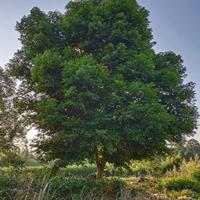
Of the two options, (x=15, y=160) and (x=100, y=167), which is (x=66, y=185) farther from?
(x=100, y=167)

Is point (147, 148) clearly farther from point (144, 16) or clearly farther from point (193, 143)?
point (193, 143)

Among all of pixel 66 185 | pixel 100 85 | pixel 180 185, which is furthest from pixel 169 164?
pixel 66 185

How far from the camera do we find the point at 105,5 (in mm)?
15578

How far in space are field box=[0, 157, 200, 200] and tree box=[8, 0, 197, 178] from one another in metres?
1.27

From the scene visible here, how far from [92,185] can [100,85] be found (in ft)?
12.0

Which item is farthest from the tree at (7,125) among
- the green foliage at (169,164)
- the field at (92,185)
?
the green foliage at (169,164)

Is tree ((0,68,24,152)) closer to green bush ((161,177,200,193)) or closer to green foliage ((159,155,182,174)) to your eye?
green bush ((161,177,200,193))

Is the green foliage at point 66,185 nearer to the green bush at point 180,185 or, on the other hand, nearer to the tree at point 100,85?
the tree at point 100,85

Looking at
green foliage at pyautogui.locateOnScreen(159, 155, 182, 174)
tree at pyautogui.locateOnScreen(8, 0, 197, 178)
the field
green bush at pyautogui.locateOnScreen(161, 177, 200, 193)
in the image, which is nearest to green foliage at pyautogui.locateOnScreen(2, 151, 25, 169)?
the field

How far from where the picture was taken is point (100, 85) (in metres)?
13.2

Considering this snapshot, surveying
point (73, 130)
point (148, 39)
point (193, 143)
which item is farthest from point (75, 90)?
point (193, 143)

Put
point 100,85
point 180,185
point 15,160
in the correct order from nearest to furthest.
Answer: point 15,160 → point 100,85 → point 180,185

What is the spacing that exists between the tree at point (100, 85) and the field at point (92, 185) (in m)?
1.27

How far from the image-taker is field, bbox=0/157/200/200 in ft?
23.1
